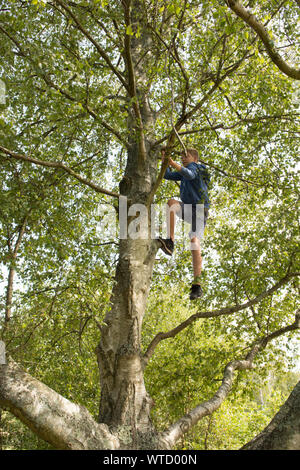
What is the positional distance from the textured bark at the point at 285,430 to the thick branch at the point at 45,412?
1563 millimetres

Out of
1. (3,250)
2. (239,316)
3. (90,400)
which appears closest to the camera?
(3,250)

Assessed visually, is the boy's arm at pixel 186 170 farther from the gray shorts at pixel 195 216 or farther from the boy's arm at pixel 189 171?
the gray shorts at pixel 195 216

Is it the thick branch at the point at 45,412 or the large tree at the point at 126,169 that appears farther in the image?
the large tree at the point at 126,169

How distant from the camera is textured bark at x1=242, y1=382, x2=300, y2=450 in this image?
7.36 feet

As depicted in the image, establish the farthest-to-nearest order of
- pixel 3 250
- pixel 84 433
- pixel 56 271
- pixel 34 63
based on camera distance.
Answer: pixel 3 250 → pixel 56 271 → pixel 34 63 → pixel 84 433

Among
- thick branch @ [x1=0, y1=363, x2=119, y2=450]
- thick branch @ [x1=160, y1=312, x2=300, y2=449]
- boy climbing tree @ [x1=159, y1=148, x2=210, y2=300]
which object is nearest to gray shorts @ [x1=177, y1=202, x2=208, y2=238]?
boy climbing tree @ [x1=159, y1=148, x2=210, y2=300]

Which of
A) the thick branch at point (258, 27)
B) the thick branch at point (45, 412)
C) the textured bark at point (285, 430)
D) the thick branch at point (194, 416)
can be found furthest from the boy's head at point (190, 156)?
the textured bark at point (285, 430)

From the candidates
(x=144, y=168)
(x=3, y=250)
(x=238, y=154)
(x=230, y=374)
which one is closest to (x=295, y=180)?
(x=238, y=154)

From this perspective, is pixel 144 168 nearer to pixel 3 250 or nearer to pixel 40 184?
pixel 40 184

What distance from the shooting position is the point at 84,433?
3.41 metres

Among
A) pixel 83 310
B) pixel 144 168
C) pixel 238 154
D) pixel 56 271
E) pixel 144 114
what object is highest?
pixel 144 114

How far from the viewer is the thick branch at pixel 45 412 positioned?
123 inches

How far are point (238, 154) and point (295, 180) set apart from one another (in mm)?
1145

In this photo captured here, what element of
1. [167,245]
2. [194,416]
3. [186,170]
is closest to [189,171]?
[186,170]
